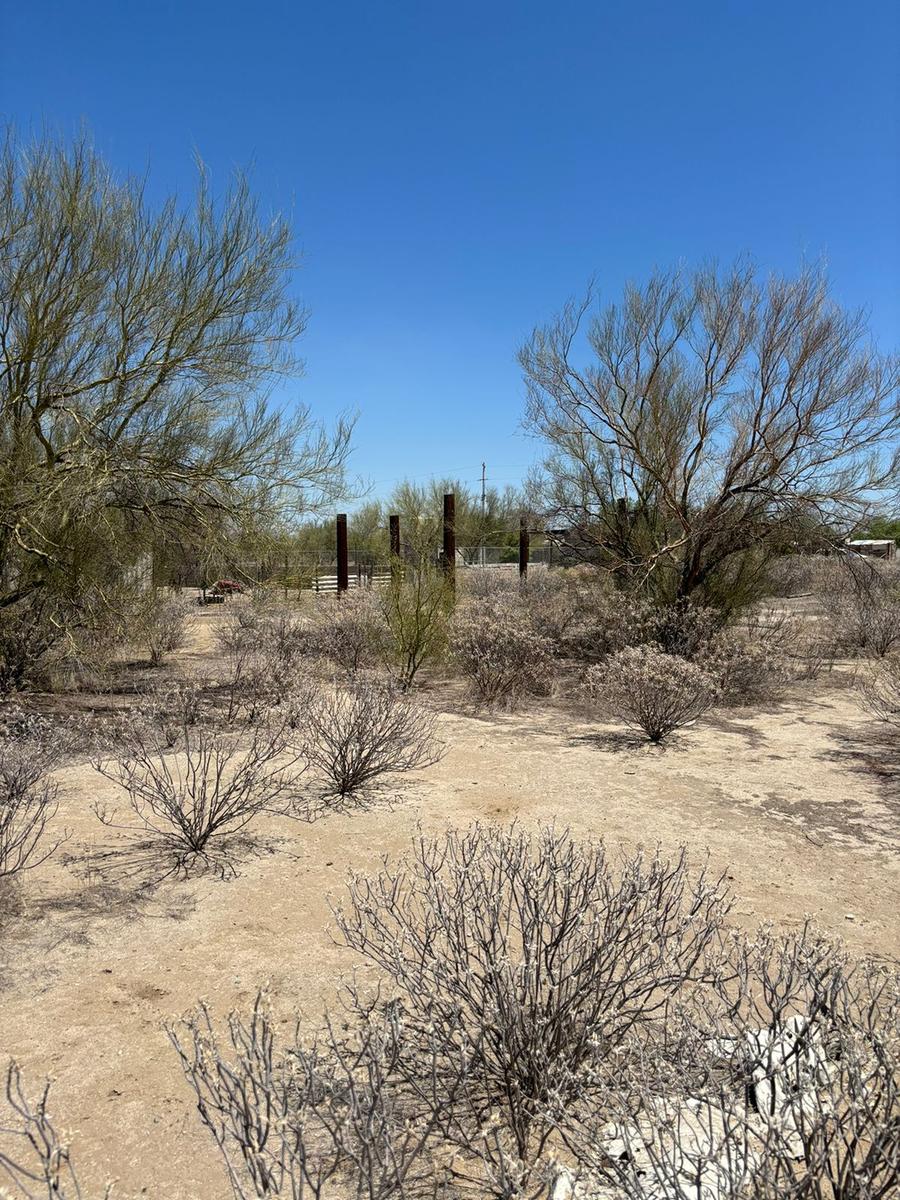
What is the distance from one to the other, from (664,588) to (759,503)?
6.24 feet

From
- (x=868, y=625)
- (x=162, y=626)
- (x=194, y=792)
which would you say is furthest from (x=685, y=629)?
(x=194, y=792)

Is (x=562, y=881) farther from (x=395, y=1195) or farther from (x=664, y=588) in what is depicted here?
(x=664, y=588)

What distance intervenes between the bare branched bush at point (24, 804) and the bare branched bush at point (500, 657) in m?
5.14

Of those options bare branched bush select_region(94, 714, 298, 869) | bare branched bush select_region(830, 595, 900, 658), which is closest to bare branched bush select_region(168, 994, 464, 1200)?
bare branched bush select_region(94, 714, 298, 869)

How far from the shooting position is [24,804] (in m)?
5.50

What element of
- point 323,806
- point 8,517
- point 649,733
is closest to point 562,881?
point 323,806

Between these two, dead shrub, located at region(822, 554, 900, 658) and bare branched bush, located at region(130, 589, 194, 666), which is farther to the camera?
dead shrub, located at region(822, 554, 900, 658)

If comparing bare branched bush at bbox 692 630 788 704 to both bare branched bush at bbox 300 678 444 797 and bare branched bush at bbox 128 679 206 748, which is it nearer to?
bare branched bush at bbox 300 678 444 797

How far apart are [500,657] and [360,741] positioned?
4.48 m

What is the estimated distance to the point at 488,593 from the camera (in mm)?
15320

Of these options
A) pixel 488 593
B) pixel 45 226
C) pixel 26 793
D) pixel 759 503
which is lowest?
pixel 26 793

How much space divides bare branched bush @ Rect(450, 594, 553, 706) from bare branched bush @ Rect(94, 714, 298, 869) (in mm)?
3517

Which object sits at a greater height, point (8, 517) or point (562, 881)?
point (8, 517)

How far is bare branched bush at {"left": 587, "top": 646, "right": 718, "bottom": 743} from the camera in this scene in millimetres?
8172
